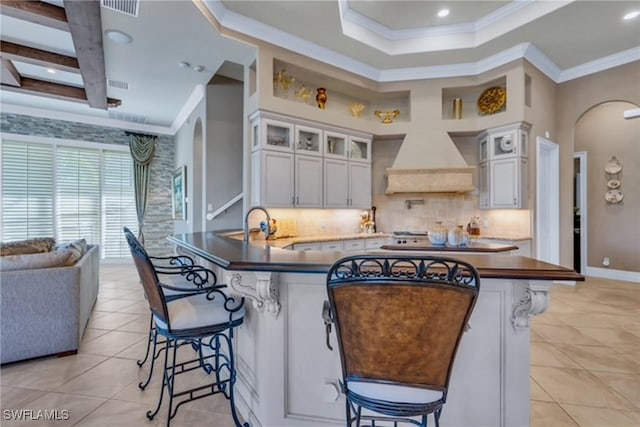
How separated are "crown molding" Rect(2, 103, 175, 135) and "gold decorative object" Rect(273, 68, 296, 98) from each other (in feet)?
14.0

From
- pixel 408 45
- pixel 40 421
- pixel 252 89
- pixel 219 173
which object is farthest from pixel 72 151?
pixel 408 45

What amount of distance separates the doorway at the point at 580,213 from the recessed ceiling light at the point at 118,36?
7838 millimetres

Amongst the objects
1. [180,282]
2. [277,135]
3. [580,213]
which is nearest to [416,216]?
[277,135]

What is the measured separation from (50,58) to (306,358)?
4.80 metres

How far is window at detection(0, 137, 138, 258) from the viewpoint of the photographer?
613 cm

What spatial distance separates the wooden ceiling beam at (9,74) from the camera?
4090mm

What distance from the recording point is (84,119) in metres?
6.74

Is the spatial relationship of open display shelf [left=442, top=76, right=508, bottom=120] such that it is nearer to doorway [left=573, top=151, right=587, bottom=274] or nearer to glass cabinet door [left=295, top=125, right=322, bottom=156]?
glass cabinet door [left=295, top=125, right=322, bottom=156]

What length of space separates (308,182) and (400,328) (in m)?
3.58

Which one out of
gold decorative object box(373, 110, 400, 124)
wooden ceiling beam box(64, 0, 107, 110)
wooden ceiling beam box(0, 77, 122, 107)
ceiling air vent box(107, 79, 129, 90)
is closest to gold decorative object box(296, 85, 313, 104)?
gold decorative object box(373, 110, 400, 124)

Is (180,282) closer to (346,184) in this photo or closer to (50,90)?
(346,184)

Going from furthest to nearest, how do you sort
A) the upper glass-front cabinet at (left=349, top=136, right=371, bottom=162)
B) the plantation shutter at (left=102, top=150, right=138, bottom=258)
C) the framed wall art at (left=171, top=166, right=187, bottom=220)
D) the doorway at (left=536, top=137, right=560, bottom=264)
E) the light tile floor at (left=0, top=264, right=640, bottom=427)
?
the plantation shutter at (left=102, top=150, right=138, bottom=258), the framed wall art at (left=171, top=166, right=187, bottom=220), the doorway at (left=536, top=137, right=560, bottom=264), the upper glass-front cabinet at (left=349, top=136, right=371, bottom=162), the light tile floor at (left=0, top=264, right=640, bottom=427)

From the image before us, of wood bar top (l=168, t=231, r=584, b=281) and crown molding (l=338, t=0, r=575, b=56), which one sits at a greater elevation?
crown molding (l=338, t=0, r=575, b=56)

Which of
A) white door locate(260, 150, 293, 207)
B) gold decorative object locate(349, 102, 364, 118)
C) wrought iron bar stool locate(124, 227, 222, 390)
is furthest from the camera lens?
gold decorative object locate(349, 102, 364, 118)
